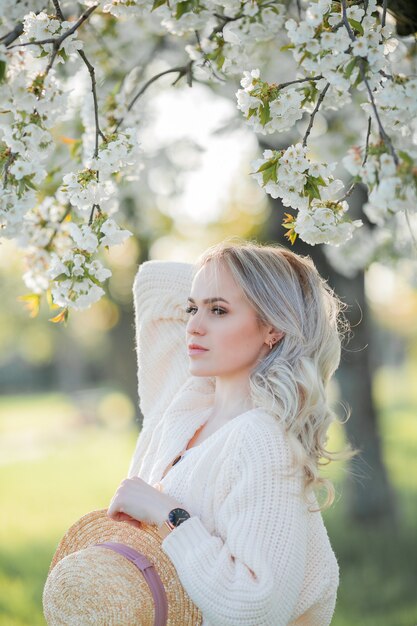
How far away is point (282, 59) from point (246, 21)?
196cm

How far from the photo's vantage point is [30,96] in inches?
110

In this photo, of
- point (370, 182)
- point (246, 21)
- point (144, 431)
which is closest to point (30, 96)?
point (246, 21)

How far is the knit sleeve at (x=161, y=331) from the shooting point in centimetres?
352

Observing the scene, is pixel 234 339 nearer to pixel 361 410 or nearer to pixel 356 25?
pixel 356 25

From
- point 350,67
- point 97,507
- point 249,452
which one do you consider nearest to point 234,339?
point 249,452

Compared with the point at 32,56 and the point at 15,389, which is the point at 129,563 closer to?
the point at 32,56

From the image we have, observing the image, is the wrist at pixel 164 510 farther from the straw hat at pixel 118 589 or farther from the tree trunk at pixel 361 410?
the tree trunk at pixel 361 410

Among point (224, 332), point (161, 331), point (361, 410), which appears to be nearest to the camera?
point (224, 332)

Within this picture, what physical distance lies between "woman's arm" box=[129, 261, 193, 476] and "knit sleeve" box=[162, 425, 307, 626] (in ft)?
2.95

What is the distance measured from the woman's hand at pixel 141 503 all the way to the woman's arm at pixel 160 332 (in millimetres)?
762

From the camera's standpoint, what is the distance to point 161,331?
11.8ft

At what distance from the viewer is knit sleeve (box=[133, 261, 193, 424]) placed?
3521 mm

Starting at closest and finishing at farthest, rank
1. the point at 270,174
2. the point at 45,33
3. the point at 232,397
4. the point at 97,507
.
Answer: the point at 270,174, the point at 45,33, the point at 232,397, the point at 97,507

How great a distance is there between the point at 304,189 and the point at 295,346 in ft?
1.85
